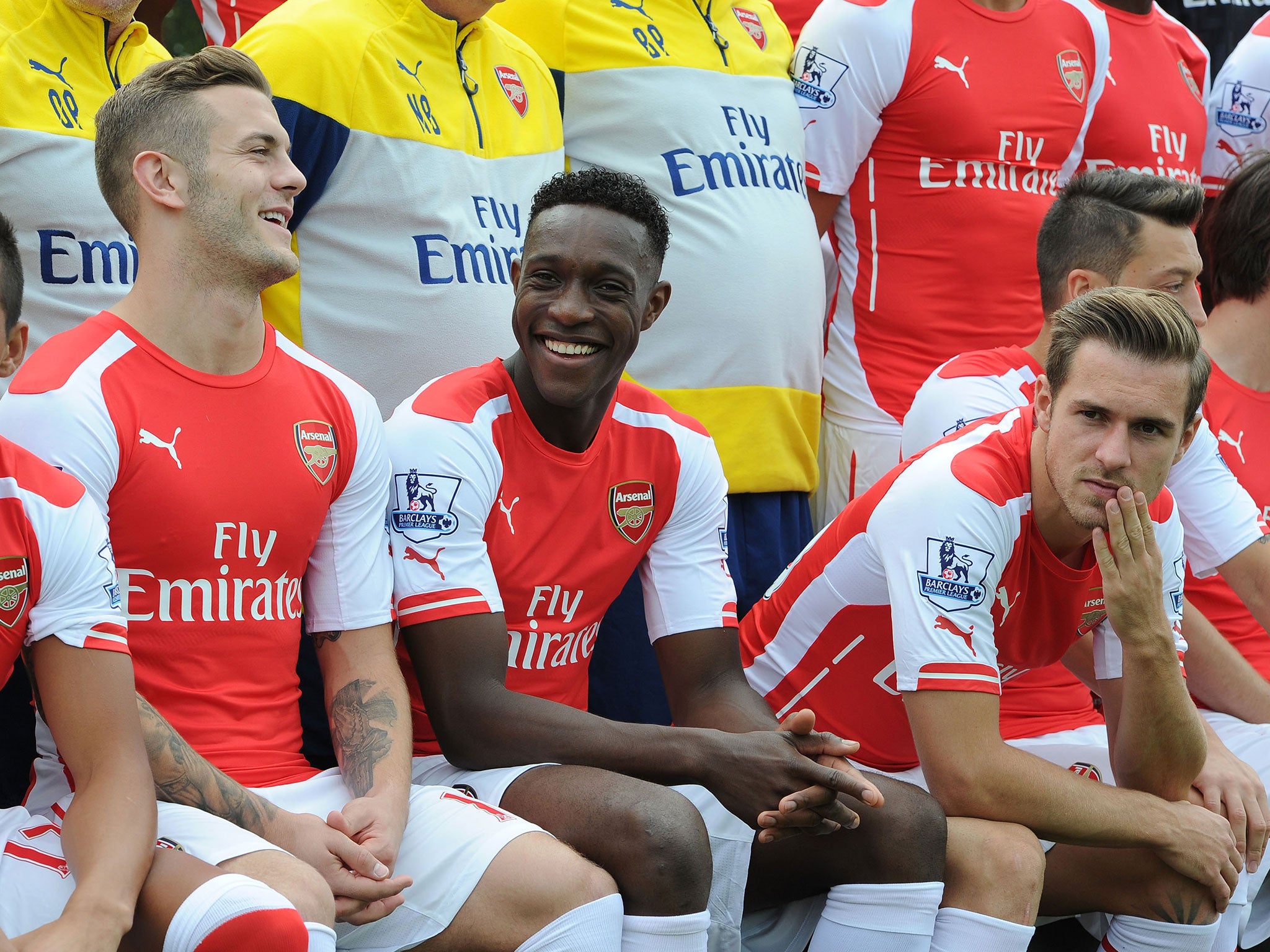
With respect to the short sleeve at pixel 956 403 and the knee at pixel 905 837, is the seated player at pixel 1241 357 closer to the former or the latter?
the short sleeve at pixel 956 403

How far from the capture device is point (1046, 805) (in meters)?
3.25

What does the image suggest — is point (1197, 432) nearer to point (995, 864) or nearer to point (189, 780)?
point (995, 864)

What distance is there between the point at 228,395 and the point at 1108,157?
132 inches

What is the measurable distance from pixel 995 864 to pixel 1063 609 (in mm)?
661

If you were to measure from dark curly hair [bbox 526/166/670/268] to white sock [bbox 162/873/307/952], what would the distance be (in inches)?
67.4

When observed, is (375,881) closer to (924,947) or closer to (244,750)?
(244,750)

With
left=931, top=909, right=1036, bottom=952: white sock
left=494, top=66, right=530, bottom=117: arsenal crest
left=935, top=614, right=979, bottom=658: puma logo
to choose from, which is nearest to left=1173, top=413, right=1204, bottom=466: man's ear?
left=935, top=614, right=979, bottom=658: puma logo

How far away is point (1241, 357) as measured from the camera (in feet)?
15.7

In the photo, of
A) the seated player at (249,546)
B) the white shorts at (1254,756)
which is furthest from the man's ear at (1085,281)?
the seated player at (249,546)

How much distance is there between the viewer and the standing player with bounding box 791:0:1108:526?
4680 mm

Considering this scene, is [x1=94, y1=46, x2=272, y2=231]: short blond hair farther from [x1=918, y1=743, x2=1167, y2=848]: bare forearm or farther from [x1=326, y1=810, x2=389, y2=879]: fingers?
[x1=918, y1=743, x2=1167, y2=848]: bare forearm

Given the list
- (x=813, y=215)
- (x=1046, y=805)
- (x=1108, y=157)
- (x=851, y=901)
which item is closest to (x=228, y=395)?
(x=851, y=901)

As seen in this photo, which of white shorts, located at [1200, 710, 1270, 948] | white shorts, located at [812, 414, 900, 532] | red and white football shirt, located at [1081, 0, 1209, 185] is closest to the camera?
white shorts, located at [1200, 710, 1270, 948]

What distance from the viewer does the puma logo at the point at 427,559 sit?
3.24 m
